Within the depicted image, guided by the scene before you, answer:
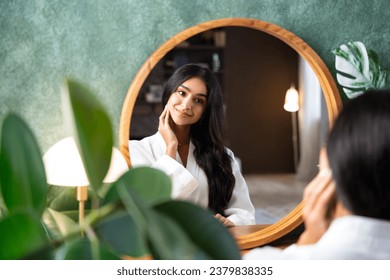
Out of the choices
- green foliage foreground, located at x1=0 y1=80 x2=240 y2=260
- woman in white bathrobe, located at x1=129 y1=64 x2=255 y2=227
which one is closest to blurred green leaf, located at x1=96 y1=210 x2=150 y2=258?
green foliage foreground, located at x1=0 y1=80 x2=240 y2=260

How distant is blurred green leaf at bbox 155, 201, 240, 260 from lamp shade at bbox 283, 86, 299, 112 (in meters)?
1.46

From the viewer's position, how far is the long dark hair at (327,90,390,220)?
0.58 m

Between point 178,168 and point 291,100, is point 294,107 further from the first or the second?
point 178,168

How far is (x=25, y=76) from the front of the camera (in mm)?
1617

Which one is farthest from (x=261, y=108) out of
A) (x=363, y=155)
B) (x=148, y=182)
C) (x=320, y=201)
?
(x=148, y=182)

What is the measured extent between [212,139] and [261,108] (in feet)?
0.65

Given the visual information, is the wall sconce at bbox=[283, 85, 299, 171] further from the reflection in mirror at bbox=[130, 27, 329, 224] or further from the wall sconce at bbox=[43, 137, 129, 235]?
the wall sconce at bbox=[43, 137, 129, 235]

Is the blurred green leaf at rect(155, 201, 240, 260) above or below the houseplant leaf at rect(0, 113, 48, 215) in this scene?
below

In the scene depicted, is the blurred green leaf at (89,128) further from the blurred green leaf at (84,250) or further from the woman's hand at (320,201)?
the woman's hand at (320,201)

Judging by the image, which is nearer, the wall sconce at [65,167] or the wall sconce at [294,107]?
the wall sconce at [65,167]

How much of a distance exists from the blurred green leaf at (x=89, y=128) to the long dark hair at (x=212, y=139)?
1.32m

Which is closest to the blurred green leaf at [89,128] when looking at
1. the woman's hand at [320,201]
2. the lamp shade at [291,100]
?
the woman's hand at [320,201]

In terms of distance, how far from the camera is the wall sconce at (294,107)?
167cm

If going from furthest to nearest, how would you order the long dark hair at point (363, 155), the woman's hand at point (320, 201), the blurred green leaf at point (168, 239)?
the woman's hand at point (320, 201)
the long dark hair at point (363, 155)
the blurred green leaf at point (168, 239)
